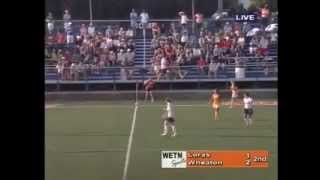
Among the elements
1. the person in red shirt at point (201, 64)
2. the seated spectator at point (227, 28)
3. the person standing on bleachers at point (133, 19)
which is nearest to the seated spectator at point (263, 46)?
the seated spectator at point (227, 28)

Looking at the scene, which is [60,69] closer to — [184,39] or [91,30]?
[91,30]

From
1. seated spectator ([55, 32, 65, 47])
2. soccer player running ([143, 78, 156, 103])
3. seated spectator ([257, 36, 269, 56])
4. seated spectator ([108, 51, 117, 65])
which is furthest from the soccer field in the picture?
seated spectator ([257, 36, 269, 56])

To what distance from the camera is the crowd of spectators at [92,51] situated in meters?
13.6

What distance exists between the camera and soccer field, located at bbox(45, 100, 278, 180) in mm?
5934

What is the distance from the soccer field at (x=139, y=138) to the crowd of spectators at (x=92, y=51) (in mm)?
1053

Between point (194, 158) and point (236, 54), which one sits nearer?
point (194, 158)

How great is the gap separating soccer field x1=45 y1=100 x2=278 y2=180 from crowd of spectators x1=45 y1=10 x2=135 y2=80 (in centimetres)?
105

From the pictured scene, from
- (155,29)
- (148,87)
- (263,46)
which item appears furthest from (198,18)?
(148,87)

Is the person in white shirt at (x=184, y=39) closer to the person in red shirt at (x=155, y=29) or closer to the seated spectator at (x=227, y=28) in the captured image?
the person in red shirt at (x=155, y=29)

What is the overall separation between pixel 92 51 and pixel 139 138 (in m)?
5.77
